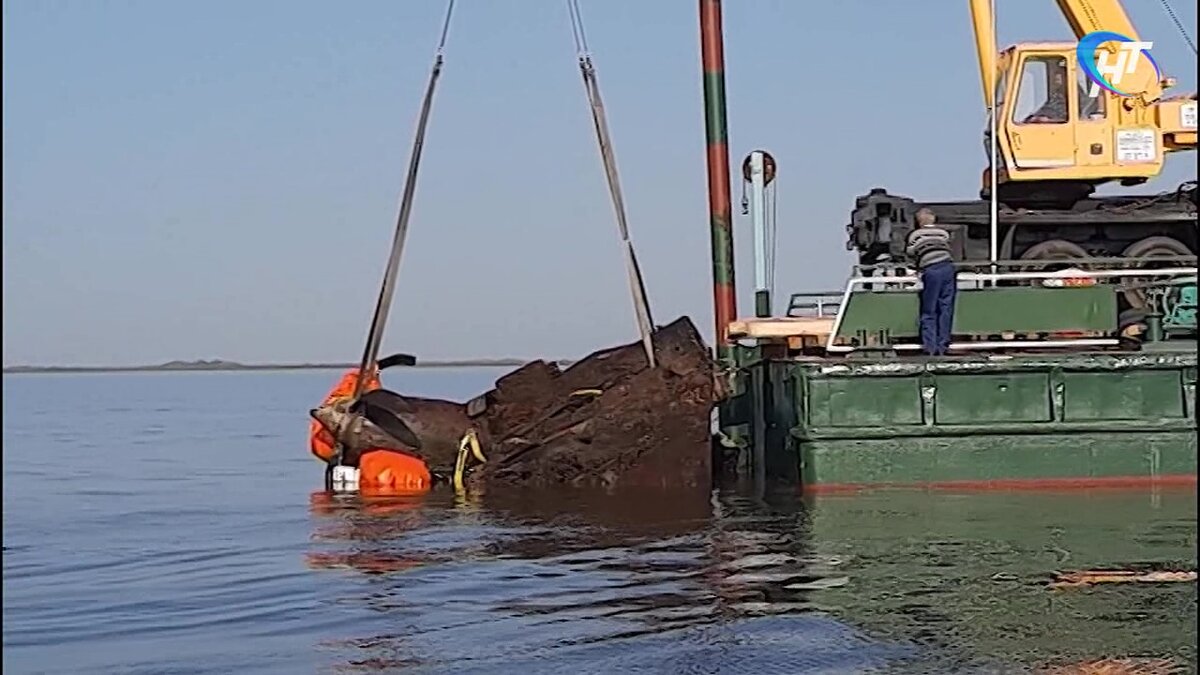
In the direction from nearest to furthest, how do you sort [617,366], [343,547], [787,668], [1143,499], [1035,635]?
1. [787,668]
2. [1035,635]
3. [343,547]
4. [1143,499]
5. [617,366]

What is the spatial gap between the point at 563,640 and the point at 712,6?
36.2ft

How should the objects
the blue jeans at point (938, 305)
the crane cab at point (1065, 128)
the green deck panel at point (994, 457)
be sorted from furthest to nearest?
the crane cab at point (1065, 128) < the blue jeans at point (938, 305) < the green deck panel at point (994, 457)

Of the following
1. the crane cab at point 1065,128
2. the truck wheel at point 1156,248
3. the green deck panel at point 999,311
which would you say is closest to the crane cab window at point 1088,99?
the crane cab at point 1065,128

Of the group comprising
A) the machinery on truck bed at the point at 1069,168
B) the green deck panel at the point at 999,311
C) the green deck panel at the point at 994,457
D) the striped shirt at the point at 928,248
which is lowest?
the green deck panel at the point at 994,457

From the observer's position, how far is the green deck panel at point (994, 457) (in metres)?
13.9

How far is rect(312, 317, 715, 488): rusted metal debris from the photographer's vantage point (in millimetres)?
15625

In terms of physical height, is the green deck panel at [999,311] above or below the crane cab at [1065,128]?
below

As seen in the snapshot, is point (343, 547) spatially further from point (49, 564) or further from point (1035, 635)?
point (1035, 635)

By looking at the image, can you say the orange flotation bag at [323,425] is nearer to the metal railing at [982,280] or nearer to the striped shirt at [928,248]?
the metal railing at [982,280]

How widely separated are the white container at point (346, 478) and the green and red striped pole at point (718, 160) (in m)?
4.03

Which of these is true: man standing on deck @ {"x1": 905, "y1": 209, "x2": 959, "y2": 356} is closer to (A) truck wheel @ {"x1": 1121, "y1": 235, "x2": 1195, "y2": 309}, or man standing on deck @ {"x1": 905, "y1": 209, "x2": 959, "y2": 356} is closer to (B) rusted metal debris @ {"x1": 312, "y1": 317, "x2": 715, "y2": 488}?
(B) rusted metal debris @ {"x1": 312, "y1": 317, "x2": 715, "y2": 488}

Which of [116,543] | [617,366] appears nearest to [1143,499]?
[617,366]

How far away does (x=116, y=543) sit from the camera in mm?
14289

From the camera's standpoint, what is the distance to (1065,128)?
17.9m
